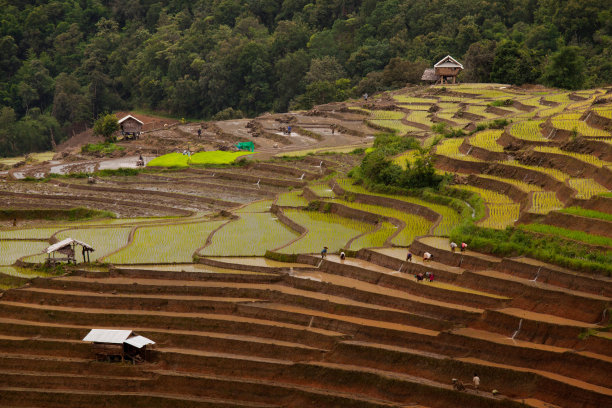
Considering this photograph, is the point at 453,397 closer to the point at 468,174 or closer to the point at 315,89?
the point at 468,174

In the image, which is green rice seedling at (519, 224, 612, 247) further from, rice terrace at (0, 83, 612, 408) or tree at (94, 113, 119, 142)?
tree at (94, 113, 119, 142)

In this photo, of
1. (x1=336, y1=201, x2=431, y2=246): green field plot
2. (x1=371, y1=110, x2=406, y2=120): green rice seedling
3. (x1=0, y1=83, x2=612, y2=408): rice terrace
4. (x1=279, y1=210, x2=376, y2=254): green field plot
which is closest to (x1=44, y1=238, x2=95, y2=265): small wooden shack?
(x1=0, y1=83, x2=612, y2=408): rice terrace

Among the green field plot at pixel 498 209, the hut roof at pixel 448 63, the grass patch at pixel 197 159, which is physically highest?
the hut roof at pixel 448 63

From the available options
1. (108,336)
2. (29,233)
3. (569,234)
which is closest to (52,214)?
(29,233)

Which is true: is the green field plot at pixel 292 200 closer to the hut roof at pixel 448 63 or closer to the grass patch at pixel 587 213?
the grass patch at pixel 587 213

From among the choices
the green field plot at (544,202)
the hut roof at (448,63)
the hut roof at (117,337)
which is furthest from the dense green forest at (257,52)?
the hut roof at (117,337)

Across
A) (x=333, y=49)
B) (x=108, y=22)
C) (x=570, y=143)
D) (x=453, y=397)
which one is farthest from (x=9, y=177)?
(x=108, y=22)
